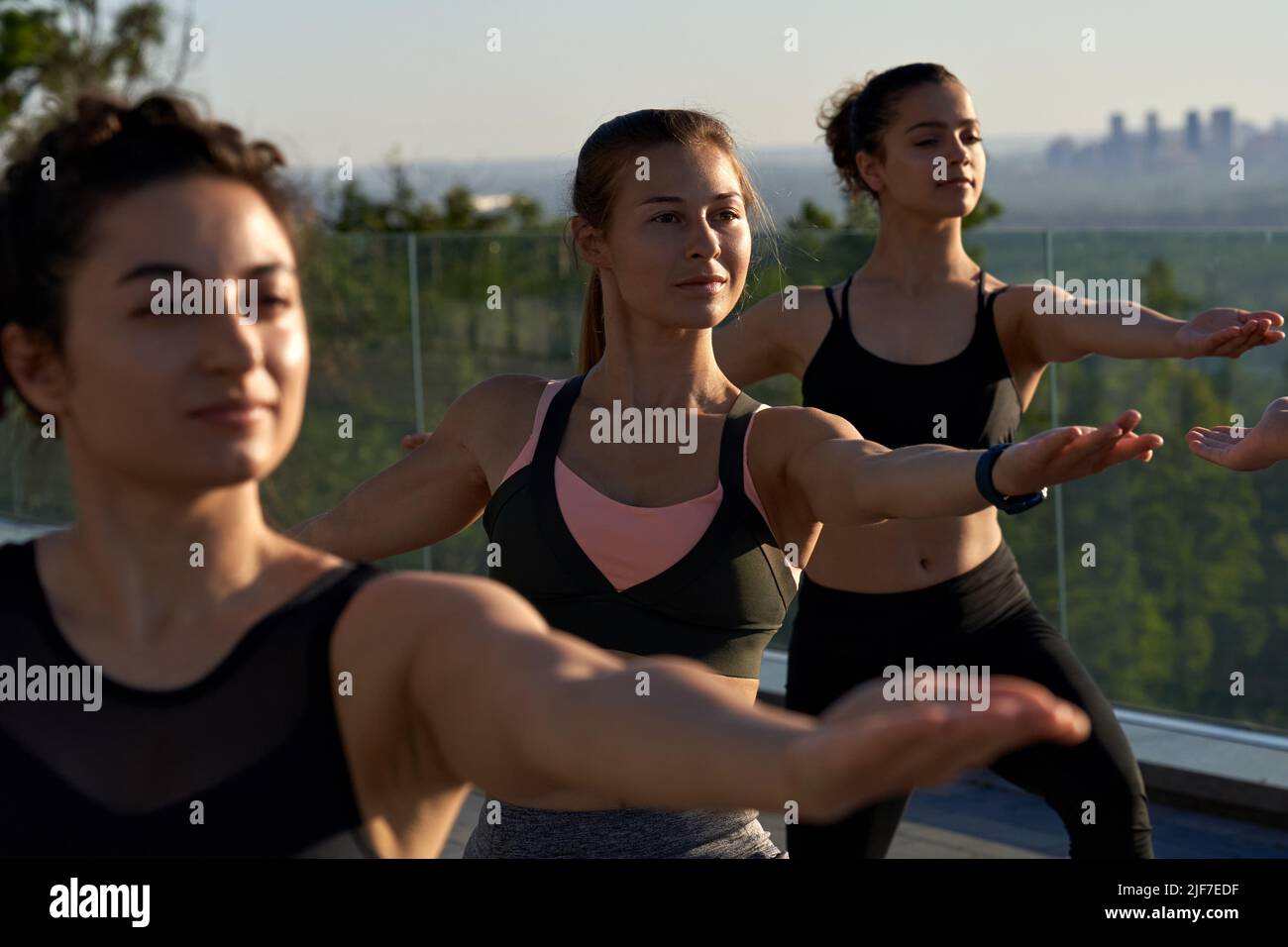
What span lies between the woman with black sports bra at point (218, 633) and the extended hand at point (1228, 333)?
253 cm

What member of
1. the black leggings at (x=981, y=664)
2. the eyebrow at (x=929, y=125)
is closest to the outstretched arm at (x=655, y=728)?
the black leggings at (x=981, y=664)

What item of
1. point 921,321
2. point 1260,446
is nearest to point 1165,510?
Answer: point 921,321

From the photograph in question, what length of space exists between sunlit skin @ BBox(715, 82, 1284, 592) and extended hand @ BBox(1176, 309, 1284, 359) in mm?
206

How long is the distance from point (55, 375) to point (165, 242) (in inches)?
7.4

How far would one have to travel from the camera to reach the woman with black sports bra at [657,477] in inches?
108

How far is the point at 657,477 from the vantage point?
299 centimetres

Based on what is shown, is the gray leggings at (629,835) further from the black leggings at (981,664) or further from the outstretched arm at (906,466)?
the black leggings at (981,664)

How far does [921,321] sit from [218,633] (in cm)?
315

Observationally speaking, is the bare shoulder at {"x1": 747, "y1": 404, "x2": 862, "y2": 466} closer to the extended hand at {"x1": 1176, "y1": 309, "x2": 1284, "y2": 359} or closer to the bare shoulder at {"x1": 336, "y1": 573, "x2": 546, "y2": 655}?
the extended hand at {"x1": 1176, "y1": 309, "x2": 1284, "y2": 359}

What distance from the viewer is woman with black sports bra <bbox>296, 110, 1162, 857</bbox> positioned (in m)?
2.74

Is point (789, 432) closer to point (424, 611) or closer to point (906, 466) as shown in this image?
point (906, 466)

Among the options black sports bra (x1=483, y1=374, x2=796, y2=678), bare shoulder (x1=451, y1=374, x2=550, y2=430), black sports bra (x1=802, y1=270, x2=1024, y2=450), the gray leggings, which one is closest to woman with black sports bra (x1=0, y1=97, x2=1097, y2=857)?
the gray leggings
